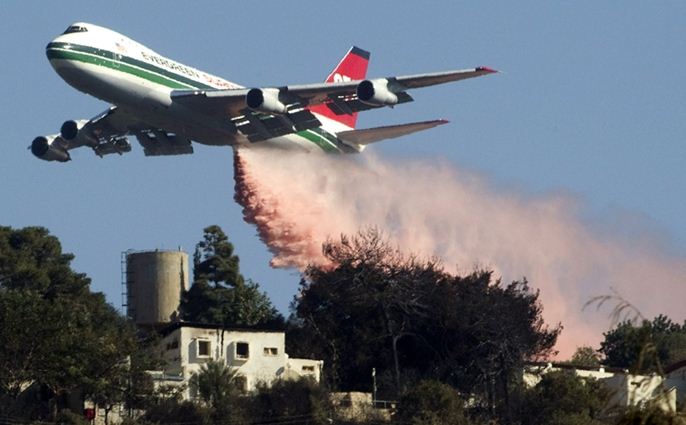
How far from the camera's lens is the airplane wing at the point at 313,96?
55.4 metres

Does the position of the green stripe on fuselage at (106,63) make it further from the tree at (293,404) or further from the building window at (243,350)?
the tree at (293,404)

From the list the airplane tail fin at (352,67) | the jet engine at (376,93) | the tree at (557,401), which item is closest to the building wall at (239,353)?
the tree at (557,401)

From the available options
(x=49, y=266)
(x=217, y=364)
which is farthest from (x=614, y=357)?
(x=217, y=364)

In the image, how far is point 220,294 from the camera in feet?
255

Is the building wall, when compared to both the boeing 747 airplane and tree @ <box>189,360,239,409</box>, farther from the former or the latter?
the boeing 747 airplane

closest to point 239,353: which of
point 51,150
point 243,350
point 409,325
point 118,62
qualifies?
point 243,350

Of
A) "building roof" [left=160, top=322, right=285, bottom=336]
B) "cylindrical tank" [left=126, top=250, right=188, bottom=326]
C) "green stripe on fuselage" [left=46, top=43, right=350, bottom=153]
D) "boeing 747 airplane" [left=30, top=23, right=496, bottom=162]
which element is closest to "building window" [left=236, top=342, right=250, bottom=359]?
"building roof" [left=160, top=322, right=285, bottom=336]

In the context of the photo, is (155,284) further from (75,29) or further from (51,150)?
(75,29)

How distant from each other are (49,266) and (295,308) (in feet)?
50.4

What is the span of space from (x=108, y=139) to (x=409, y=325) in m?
16.3

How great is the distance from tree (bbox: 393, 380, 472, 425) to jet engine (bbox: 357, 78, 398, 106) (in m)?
11.2

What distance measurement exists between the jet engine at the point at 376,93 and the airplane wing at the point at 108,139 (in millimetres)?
11431

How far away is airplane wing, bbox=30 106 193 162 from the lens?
210ft

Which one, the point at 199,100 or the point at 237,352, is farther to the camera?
the point at 237,352
